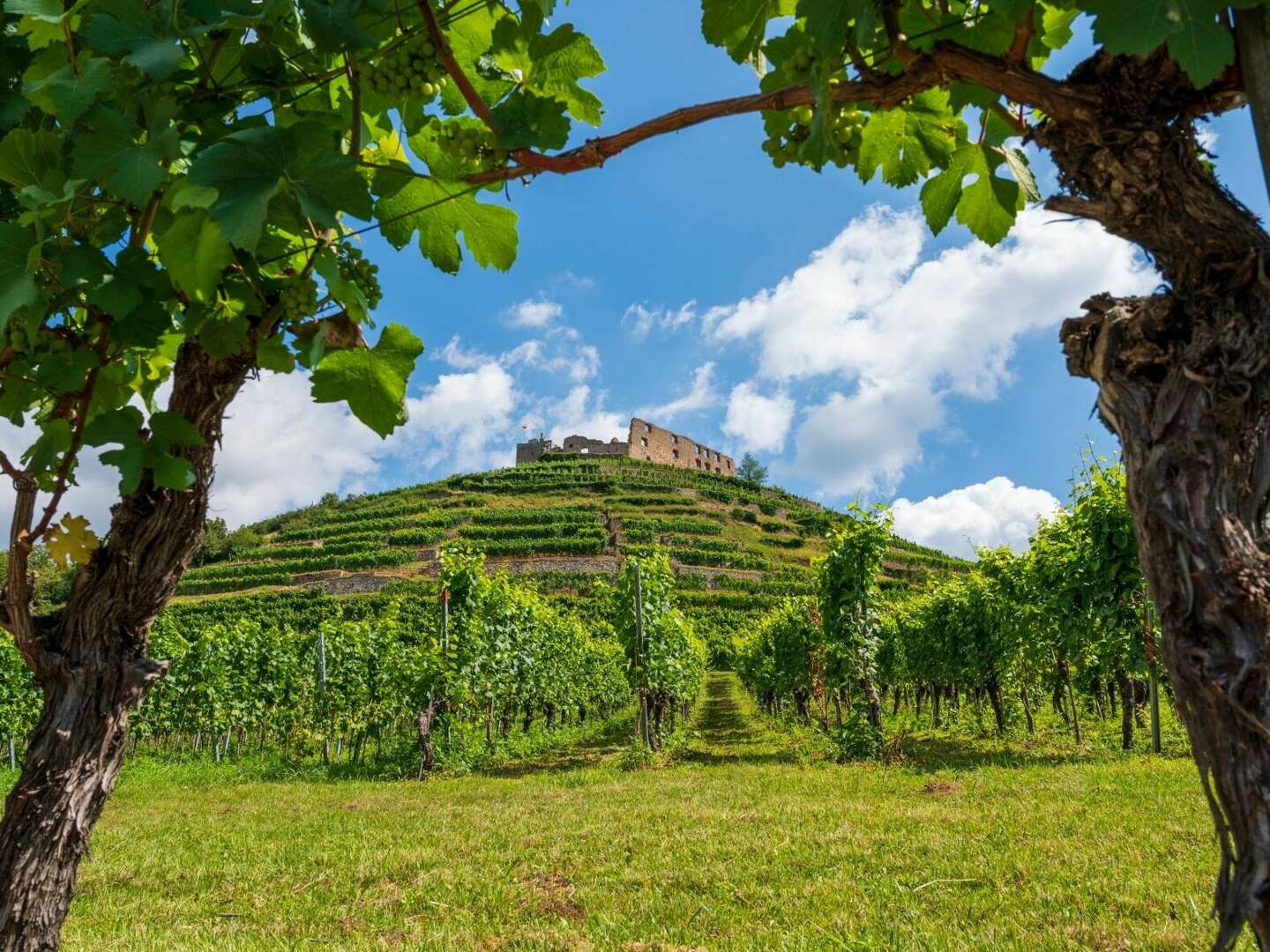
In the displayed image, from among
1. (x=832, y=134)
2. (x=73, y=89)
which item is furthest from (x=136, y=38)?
(x=832, y=134)

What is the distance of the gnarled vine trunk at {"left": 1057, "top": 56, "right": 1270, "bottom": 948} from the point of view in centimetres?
75

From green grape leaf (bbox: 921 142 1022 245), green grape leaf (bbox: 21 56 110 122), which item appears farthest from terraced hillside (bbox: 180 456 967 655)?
green grape leaf (bbox: 21 56 110 122)

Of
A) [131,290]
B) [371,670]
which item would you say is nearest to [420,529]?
[371,670]

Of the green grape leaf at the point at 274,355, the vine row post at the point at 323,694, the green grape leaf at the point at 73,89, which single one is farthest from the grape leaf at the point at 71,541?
the vine row post at the point at 323,694

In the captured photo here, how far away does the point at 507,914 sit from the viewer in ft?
14.7

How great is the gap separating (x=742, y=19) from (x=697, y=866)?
532 cm

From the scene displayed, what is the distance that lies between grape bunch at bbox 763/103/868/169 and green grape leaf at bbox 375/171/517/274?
17.0 inches

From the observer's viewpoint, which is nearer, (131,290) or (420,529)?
(131,290)

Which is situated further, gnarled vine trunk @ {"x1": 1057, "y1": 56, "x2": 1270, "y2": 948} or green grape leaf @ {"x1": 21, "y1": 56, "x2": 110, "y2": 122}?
green grape leaf @ {"x1": 21, "y1": 56, "x2": 110, "y2": 122}

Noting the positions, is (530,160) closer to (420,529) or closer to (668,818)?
(668,818)

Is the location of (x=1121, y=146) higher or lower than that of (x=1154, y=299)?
higher

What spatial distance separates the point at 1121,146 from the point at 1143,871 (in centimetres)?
535

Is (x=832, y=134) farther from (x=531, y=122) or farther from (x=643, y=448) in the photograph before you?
(x=643, y=448)

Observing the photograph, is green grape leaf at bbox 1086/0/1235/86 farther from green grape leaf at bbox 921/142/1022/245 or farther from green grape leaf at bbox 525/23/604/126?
green grape leaf at bbox 525/23/604/126
